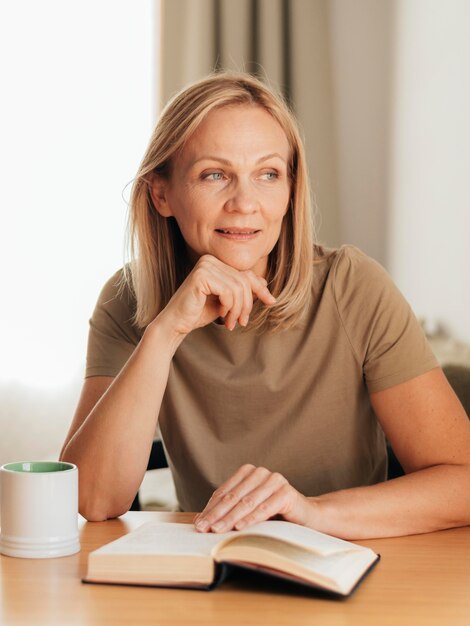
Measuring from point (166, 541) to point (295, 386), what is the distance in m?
0.62

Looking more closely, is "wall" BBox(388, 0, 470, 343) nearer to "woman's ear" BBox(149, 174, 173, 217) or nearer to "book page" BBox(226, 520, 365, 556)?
"woman's ear" BBox(149, 174, 173, 217)

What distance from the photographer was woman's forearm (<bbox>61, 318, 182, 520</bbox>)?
1.48 metres

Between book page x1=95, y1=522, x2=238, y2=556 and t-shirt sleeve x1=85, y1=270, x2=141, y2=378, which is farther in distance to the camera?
t-shirt sleeve x1=85, y1=270, x2=141, y2=378

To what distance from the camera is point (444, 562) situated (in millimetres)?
1134

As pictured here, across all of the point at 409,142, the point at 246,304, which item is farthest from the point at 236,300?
the point at 409,142

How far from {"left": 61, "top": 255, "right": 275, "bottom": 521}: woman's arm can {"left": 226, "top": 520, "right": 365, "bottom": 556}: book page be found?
1.32 feet

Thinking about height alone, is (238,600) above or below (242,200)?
below

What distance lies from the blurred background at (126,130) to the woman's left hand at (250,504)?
4.79 ft

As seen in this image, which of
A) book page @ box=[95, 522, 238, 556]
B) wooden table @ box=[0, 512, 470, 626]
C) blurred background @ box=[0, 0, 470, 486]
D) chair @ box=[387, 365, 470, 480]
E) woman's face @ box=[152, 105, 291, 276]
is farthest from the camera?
blurred background @ box=[0, 0, 470, 486]

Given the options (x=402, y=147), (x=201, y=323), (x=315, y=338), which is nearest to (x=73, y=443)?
(x=201, y=323)

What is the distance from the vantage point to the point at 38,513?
1.13 meters

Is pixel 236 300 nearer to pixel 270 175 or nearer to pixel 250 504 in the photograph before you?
pixel 270 175

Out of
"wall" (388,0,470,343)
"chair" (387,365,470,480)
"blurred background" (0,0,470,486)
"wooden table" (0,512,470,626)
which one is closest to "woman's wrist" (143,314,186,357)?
"wooden table" (0,512,470,626)

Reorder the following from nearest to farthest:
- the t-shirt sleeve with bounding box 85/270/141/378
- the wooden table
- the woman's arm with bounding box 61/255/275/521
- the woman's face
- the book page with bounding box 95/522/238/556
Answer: the wooden table
the book page with bounding box 95/522/238/556
the woman's arm with bounding box 61/255/275/521
the woman's face
the t-shirt sleeve with bounding box 85/270/141/378
